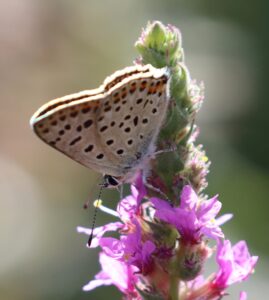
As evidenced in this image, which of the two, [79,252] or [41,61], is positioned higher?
[41,61]

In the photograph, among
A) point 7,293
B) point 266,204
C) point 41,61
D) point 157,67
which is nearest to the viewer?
point 157,67

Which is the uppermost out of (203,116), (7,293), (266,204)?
(203,116)

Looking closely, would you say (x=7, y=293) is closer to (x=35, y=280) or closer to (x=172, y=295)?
(x=35, y=280)

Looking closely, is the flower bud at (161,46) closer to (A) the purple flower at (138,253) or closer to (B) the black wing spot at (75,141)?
(B) the black wing spot at (75,141)

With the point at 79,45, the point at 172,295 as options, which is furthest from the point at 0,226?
the point at 172,295

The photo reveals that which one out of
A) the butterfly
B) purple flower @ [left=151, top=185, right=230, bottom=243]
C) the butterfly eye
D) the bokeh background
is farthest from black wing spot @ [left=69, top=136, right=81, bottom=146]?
the bokeh background

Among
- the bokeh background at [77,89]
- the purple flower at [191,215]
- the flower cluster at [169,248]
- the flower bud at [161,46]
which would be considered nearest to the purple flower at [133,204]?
the flower cluster at [169,248]

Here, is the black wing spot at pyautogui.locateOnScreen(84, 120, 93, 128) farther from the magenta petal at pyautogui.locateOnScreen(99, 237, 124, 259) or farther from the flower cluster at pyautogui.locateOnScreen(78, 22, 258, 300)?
the magenta petal at pyautogui.locateOnScreen(99, 237, 124, 259)

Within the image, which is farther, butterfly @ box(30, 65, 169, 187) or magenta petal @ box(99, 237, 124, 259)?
magenta petal @ box(99, 237, 124, 259)
